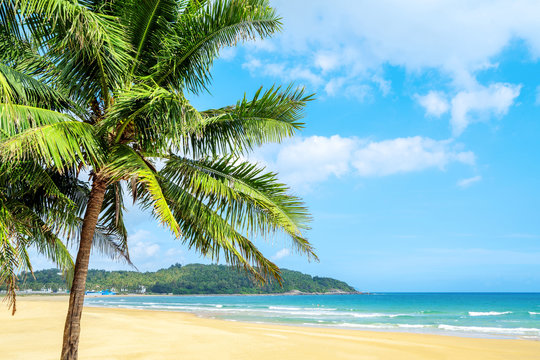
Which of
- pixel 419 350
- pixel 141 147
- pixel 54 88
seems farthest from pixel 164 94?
pixel 419 350

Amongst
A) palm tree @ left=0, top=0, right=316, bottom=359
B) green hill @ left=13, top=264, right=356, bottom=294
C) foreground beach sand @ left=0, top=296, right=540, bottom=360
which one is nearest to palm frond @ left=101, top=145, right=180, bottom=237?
palm tree @ left=0, top=0, right=316, bottom=359

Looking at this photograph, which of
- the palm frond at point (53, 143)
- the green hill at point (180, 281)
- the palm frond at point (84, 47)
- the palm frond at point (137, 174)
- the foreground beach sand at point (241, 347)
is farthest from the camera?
the green hill at point (180, 281)

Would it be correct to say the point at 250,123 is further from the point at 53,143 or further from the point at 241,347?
the point at 241,347

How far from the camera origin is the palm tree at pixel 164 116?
17.0 ft

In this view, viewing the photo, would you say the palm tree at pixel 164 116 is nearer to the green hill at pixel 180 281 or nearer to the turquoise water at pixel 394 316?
the turquoise water at pixel 394 316

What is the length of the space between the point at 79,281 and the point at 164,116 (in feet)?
7.78

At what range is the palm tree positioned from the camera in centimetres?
519

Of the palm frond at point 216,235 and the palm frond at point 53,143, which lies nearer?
the palm frond at point 53,143

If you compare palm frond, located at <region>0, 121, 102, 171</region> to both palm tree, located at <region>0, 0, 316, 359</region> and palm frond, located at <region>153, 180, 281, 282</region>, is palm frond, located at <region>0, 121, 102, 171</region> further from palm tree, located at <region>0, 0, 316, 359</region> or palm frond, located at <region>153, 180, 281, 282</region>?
palm frond, located at <region>153, 180, 281, 282</region>

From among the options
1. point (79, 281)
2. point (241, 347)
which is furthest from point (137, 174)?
point (241, 347)

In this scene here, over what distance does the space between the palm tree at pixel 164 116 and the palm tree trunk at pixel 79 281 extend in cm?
1

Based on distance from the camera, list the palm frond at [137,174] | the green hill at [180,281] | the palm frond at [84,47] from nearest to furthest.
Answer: the palm frond at [137,174] → the palm frond at [84,47] → the green hill at [180,281]

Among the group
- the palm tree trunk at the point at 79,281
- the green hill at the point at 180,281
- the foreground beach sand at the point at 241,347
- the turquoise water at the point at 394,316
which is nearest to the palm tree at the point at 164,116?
the palm tree trunk at the point at 79,281

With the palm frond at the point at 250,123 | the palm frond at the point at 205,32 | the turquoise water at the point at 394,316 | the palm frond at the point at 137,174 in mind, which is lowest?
the turquoise water at the point at 394,316
